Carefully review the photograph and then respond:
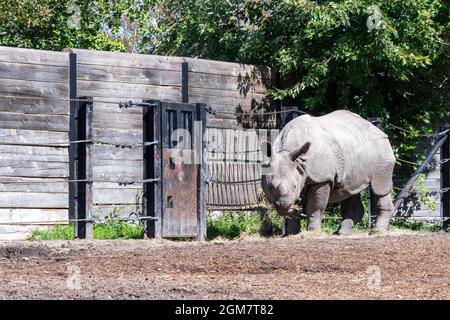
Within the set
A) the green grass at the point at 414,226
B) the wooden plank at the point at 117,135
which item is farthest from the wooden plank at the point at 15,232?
the green grass at the point at 414,226

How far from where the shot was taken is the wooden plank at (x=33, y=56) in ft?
43.1

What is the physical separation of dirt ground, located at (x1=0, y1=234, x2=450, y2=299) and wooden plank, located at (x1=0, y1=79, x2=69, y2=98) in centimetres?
243

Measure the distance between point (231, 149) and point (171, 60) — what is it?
1.48 metres

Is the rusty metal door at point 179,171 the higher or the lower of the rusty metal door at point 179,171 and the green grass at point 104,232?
the higher

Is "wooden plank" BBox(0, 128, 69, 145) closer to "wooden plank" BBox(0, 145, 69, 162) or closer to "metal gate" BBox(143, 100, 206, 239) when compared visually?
"wooden plank" BBox(0, 145, 69, 162)

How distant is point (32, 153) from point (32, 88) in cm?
80

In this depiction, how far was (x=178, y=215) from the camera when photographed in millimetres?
12750

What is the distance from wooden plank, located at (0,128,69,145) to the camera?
13.1 m

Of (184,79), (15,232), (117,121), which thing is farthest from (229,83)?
(15,232)

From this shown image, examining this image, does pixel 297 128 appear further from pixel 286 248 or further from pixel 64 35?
pixel 64 35

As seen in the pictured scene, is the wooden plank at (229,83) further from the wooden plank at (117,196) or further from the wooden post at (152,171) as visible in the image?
the wooden post at (152,171)

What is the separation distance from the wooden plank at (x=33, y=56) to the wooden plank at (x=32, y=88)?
0.26 metres

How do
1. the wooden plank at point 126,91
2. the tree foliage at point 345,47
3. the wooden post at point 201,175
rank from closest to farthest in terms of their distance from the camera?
the wooden post at point 201,175 < the wooden plank at point 126,91 < the tree foliage at point 345,47

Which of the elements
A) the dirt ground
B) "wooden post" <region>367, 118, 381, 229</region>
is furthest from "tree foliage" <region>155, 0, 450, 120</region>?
the dirt ground
